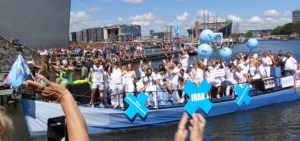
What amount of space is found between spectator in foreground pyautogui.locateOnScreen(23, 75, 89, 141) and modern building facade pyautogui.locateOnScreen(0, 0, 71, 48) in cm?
5721

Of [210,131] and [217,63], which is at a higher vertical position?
[217,63]

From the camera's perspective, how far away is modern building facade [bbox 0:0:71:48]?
194 ft

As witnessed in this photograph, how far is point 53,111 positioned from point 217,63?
260 inches

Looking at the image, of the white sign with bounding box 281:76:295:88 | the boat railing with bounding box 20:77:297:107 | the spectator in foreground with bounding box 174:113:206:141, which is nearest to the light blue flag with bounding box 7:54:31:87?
the boat railing with bounding box 20:77:297:107

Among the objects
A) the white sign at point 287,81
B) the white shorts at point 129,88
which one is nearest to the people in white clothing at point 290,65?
the white sign at point 287,81

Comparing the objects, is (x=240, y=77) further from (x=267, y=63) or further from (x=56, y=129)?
(x=56, y=129)

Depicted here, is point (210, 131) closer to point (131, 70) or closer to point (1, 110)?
point (131, 70)

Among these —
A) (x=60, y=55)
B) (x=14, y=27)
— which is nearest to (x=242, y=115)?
(x=60, y=55)

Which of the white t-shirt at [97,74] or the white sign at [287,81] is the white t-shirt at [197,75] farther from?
the white sign at [287,81]

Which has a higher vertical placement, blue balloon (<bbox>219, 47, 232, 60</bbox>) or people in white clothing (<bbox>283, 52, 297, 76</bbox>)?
blue balloon (<bbox>219, 47, 232, 60</bbox>)

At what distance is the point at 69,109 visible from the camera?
7.41 ft

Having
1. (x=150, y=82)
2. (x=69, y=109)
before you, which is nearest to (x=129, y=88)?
(x=150, y=82)

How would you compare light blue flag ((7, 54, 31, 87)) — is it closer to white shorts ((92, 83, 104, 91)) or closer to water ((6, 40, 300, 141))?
water ((6, 40, 300, 141))

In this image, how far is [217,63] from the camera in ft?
53.1
